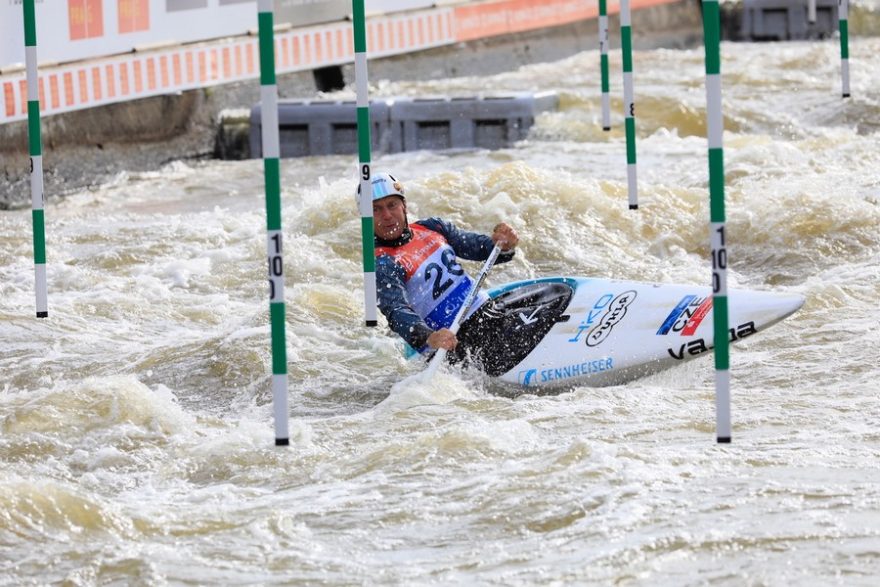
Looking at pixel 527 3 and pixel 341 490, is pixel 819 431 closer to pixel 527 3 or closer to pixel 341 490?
pixel 341 490

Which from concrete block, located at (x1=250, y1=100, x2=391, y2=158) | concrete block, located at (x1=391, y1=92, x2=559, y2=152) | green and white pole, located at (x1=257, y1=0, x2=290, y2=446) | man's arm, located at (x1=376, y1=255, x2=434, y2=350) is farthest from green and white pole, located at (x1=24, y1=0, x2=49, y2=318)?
concrete block, located at (x1=391, y1=92, x2=559, y2=152)

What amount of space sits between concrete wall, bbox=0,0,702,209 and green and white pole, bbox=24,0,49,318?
353 centimetres

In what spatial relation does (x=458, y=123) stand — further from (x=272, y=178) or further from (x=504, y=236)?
(x=272, y=178)

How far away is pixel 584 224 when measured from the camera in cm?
944

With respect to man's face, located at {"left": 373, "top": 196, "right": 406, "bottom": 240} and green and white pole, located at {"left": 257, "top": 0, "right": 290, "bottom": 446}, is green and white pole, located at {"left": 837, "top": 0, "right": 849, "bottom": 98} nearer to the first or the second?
man's face, located at {"left": 373, "top": 196, "right": 406, "bottom": 240}

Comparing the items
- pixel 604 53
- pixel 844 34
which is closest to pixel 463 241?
pixel 604 53

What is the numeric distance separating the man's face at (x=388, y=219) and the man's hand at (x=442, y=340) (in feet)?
2.07

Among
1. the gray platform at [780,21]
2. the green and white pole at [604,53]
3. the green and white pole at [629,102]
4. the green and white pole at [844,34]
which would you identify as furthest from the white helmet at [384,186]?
the gray platform at [780,21]

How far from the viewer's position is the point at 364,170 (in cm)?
635

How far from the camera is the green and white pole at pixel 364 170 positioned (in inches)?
249

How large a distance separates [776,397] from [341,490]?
181 centimetres

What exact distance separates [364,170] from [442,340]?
777 mm

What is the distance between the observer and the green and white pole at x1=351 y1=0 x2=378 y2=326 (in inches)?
249

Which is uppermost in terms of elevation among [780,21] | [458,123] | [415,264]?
[780,21]
